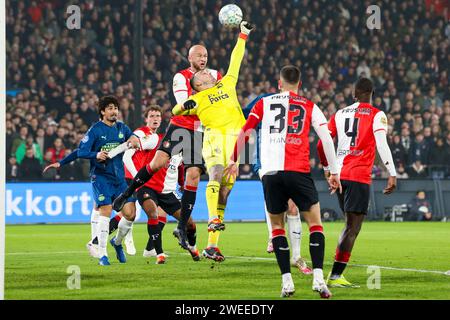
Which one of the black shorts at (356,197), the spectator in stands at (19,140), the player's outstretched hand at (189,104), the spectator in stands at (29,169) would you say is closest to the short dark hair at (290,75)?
the black shorts at (356,197)

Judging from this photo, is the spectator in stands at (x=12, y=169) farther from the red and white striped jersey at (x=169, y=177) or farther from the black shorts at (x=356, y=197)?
the black shorts at (x=356, y=197)

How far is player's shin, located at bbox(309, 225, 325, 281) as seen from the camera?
8617 millimetres

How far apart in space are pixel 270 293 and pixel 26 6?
20.5 metres

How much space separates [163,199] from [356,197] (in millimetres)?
4050

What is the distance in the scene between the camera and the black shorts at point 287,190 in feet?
28.6

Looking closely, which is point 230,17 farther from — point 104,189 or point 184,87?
point 104,189

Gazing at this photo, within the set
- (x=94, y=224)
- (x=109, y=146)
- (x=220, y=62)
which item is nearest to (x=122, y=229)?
(x=94, y=224)

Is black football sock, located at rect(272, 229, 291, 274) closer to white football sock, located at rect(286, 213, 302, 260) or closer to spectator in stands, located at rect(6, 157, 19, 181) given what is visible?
white football sock, located at rect(286, 213, 302, 260)

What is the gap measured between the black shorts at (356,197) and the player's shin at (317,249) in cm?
95

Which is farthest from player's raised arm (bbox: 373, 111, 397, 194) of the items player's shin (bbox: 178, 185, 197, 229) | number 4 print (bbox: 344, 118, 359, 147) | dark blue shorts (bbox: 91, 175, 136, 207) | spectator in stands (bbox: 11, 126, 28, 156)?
spectator in stands (bbox: 11, 126, 28, 156)

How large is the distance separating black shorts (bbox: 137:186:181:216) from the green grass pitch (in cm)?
65

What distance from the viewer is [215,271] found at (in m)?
11.1

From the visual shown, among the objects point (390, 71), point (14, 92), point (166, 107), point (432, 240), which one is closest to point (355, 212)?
point (432, 240)
